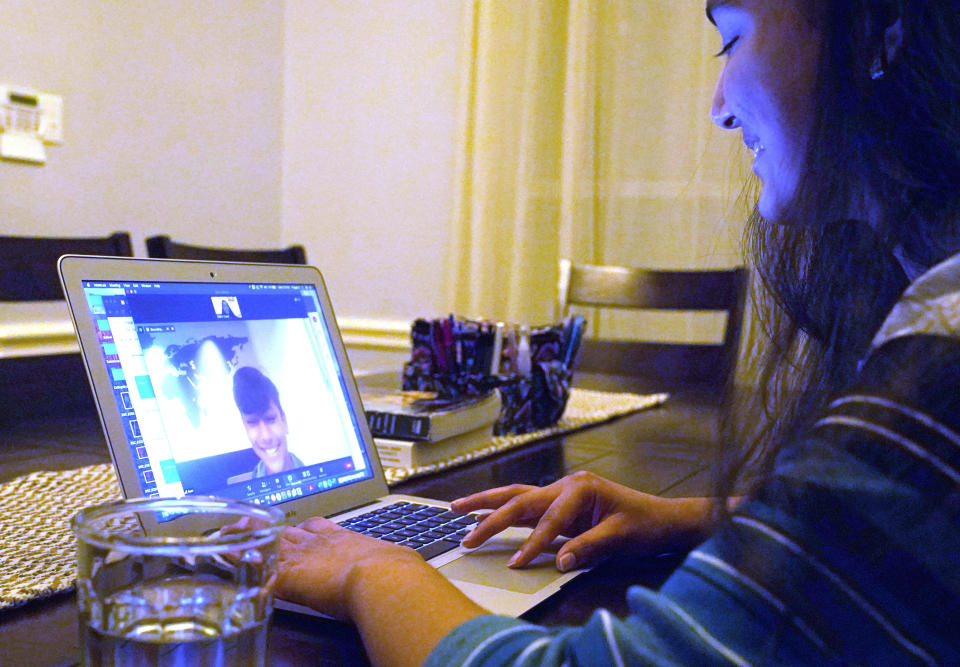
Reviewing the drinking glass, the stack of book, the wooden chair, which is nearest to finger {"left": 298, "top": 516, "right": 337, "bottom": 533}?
the drinking glass

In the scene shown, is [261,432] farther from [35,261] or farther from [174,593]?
[35,261]

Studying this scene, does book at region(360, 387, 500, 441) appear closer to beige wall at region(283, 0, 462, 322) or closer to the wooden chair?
the wooden chair

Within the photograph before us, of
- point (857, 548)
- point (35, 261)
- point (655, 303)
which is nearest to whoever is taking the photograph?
point (857, 548)

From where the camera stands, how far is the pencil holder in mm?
1314

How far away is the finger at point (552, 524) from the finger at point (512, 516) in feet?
0.03

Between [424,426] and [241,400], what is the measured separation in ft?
1.16

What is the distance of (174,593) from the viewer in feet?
1.41

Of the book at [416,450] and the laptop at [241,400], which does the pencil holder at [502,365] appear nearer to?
the book at [416,450]

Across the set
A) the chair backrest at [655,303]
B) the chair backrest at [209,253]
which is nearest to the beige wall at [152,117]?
the chair backrest at [209,253]

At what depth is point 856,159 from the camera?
62 cm

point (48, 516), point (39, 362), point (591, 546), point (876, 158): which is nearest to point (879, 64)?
point (876, 158)

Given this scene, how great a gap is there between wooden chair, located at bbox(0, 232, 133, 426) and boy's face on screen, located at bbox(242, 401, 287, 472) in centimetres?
48

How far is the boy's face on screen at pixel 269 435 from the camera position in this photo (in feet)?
2.58

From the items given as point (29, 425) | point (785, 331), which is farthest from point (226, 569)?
point (29, 425)
